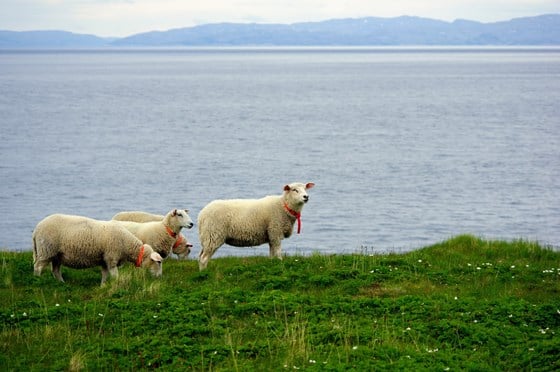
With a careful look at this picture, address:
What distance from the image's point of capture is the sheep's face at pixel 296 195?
58.6 feet

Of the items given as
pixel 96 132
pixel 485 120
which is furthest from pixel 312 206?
pixel 485 120

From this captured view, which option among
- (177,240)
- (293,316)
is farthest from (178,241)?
(293,316)

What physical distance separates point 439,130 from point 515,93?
58.2 m

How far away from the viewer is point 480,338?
460 inches

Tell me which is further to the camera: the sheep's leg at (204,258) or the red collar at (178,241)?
the red collar at (178,241)

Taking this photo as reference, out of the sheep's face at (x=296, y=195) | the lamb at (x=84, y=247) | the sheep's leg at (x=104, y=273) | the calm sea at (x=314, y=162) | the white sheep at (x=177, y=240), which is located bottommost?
the calm sea at (x=314, y=162)

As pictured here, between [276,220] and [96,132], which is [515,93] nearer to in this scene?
[96,132]

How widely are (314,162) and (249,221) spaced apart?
154 ft

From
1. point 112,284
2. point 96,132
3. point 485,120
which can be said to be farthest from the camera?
point 485,120

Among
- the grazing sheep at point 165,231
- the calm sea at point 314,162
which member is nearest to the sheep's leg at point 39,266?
the grazing sheep at point 165,231

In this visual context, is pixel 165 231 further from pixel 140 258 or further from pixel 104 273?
pixel 104 273

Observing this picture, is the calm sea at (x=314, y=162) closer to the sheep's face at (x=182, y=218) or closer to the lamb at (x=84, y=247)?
the sheep's face at (x=182, y=218)

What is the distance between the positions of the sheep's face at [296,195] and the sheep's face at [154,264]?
3419 mm

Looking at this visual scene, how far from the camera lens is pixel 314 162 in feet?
212
